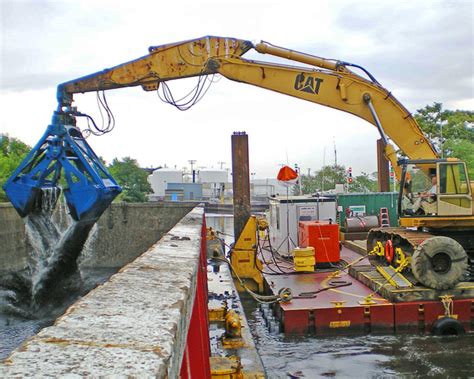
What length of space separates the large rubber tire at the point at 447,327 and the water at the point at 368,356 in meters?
0.13

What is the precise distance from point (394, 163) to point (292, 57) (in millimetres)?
3637

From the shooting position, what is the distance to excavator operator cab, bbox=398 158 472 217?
11461mm

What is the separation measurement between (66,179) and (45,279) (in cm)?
350

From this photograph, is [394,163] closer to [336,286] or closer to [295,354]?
[336,286]

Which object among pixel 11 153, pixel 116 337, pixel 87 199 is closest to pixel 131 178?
pixel 11 153

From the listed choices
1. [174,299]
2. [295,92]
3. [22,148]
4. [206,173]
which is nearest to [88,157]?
[295,92]

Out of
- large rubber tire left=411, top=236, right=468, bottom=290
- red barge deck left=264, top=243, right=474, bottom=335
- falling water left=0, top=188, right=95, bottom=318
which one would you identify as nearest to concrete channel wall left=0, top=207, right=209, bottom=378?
red barge deck left=264, top=243, right=474, bottom=335

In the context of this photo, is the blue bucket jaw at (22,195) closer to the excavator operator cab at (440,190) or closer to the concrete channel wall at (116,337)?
the excavator operator cab at (440,190)

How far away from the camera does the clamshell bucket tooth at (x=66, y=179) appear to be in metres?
10.5

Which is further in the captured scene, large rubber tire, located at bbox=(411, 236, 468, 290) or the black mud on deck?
the black mud on deck

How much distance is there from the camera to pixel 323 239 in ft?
45.3

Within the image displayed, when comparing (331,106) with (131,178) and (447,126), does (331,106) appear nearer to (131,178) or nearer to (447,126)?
(447,126)

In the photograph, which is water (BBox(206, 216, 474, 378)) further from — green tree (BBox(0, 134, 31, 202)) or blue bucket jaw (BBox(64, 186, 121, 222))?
green tree (BBox(0, 134, 31, 202))

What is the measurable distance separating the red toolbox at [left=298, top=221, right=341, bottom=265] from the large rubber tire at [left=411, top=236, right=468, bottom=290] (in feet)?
11.8
